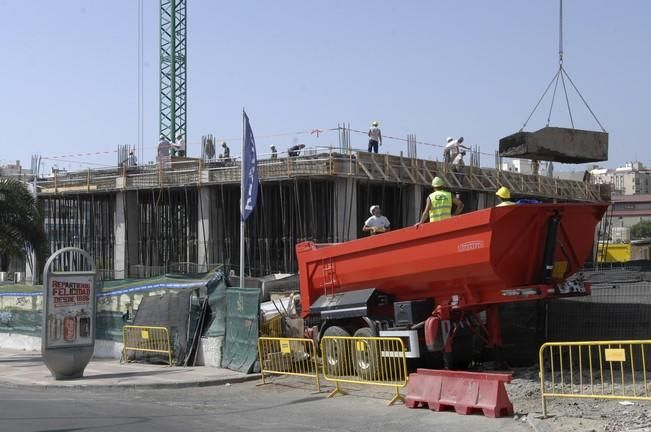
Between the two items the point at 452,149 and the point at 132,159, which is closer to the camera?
the point at 452,149

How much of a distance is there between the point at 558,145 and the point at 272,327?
7.30m

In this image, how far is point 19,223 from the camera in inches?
960

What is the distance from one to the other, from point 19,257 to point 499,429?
18405 mm

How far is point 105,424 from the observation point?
11328mm

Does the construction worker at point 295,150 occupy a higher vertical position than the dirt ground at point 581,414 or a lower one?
higher

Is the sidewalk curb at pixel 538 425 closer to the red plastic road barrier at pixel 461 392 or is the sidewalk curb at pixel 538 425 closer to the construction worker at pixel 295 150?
the red plastic road barrier at pixel 461 392

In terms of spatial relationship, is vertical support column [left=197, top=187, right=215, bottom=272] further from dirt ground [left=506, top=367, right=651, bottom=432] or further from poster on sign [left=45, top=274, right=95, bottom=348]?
dirt ground [left=506, top=367, right=651, bottom=432]

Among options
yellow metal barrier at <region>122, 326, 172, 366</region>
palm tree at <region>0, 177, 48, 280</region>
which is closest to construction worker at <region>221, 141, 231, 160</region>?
palm tree at <region>0, 177, 48, 280</region>

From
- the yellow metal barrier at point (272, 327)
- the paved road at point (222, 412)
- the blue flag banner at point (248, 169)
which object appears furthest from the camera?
the blue flag banner at point (248, 169)

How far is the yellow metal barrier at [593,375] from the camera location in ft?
35.6

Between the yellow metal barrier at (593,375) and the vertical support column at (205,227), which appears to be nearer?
the yellow metal barrier at (593,375)

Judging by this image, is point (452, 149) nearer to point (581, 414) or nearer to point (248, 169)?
point (248, 169)

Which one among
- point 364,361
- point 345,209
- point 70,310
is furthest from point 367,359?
point 345,209

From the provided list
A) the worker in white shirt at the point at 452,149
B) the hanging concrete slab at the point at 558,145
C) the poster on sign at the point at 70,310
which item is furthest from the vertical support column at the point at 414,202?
the poster on sign at the point at 70,310
